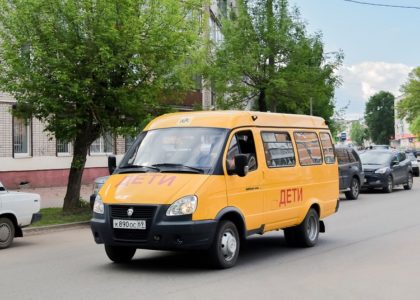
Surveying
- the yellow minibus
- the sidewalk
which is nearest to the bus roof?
the yellow minibus

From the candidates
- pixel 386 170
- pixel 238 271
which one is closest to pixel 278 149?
pixel 238 271

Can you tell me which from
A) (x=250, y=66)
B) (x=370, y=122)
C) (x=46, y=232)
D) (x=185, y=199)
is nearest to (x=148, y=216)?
(x=185, y=199)

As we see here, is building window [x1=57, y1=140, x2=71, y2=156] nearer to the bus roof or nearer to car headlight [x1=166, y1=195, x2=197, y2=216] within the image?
the bus roof

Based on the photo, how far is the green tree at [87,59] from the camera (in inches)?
637

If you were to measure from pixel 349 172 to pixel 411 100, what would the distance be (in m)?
80.0

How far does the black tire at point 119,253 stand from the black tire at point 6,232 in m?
3.02

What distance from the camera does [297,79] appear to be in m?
30.9

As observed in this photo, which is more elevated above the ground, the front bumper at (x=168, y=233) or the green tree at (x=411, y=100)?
the green tree at (x=411, y=100)

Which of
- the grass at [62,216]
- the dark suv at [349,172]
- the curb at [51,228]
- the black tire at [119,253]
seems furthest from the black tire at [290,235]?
the dark suv at [349,172]

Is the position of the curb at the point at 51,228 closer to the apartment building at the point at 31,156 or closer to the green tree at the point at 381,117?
the apartment building at the point at 31,156

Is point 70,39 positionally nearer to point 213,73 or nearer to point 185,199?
point 185,199

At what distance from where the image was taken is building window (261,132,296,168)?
33.5ft

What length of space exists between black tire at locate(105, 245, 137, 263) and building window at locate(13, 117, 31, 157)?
1993 centimetres

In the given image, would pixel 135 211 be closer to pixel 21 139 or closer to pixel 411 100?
pixel 21 139
